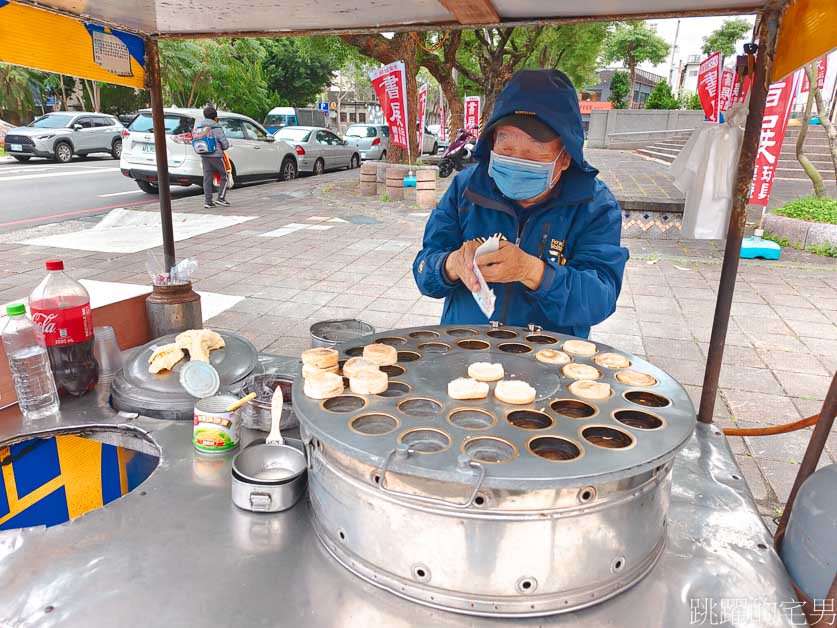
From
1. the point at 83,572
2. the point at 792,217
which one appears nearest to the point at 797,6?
the point at 83,572

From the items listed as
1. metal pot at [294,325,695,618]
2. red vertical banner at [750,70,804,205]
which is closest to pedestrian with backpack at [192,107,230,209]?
red vertical banner at [750,70,804,205]

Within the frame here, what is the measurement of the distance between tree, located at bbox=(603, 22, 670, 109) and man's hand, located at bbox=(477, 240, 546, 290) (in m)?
44.8

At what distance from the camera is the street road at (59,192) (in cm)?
1009

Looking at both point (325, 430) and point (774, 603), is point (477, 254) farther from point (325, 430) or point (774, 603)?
point (774, 603)

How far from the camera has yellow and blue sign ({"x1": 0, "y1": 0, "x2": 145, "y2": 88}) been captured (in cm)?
198

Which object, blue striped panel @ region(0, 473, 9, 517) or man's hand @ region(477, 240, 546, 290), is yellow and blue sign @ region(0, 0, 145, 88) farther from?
man's hand @ region(477, 240, 546, 290)

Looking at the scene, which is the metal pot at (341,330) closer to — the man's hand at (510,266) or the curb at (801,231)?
the man's hand at (510,266)

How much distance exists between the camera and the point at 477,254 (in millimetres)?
1642

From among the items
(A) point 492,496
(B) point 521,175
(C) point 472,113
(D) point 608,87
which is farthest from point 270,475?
(D) point 608,87

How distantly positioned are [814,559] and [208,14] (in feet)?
8.48

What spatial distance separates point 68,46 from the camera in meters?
2.17

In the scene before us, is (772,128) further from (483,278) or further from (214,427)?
(214,427)

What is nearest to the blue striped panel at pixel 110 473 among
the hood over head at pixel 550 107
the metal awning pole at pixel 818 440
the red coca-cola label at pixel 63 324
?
the red coca-cola label at pixel 63 324

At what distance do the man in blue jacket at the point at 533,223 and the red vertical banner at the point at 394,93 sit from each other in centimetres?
934
